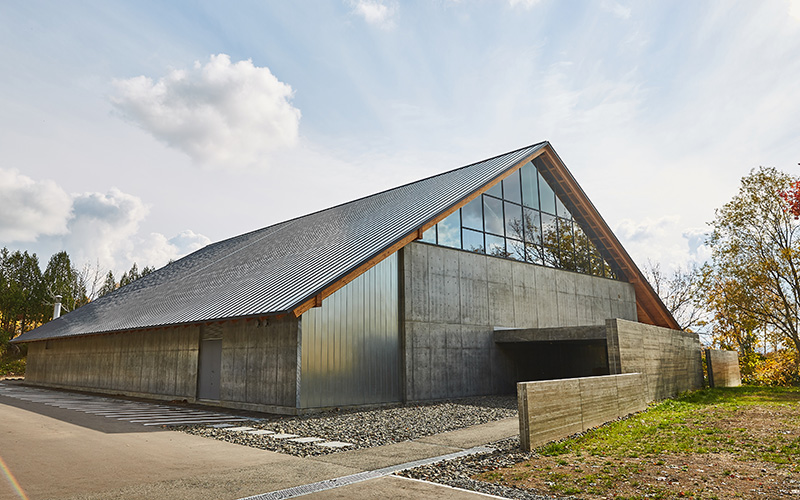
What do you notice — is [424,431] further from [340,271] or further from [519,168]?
[519,168]

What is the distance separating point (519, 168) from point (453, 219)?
437cm

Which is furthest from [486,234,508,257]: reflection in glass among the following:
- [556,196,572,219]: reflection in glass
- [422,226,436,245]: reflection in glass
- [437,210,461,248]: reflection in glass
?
[556,196,572,219]: reflection in glass

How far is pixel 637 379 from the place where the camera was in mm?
13641

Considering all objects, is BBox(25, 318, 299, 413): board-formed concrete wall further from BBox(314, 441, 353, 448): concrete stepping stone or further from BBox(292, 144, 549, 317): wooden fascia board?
BBox(314, 441, 353, 448): concrete stepping stone

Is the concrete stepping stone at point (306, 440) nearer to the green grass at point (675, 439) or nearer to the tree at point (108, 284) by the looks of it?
the green grass at point (675, 439)

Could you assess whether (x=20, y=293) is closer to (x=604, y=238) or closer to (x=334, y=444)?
(x=604, y=238)

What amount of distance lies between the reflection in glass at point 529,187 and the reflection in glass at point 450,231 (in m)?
4.02

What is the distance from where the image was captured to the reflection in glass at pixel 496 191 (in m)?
19.6

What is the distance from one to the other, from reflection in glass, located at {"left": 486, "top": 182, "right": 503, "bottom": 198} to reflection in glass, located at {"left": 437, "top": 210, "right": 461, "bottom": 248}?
79.4 inches

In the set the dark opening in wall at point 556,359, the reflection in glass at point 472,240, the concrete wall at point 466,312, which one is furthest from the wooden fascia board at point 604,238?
the reflection in glass at point 472,240

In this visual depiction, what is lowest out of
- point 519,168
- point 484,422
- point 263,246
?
point 484,422

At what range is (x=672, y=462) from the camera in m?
7.28

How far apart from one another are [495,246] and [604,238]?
7283 mm

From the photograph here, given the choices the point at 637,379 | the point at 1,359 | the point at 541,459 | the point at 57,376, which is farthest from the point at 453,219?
the point at 1,359
